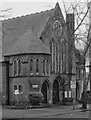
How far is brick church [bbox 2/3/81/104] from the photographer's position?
47188 millimetres

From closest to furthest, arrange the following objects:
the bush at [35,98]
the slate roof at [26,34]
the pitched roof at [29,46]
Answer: the bush at [35,98], the pitched roof at [29,46], the slate roof at [26,34]

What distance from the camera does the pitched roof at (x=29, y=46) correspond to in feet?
156

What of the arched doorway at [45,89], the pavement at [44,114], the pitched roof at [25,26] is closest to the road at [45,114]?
the pavement at [44,114]

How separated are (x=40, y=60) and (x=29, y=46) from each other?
2.65 meters

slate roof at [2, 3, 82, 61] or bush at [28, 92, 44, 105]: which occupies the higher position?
slate roof at [2, 3, 82, 61]

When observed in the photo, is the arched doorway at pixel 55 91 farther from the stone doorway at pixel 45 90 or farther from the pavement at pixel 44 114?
the pavement at pixel 44 114

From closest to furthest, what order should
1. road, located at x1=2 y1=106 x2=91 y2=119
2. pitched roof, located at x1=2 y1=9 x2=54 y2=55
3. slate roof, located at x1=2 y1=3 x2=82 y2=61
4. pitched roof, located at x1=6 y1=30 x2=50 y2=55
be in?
road, located at x1=2 y1=106 x2=91 y2=119 < pitched roof, located at x1=6 y1=30 x2=50 y2=55 < slate roof, located at x1=2 y1=3 x2=82 y2=61 < pitched roof, located at x1=2 y1=9 x2=54 y2=55

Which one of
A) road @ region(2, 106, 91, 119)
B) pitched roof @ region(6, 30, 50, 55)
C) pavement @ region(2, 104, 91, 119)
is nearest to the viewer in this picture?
road @ region(2, 106, 91, 119)

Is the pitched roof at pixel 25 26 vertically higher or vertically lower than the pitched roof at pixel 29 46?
higher

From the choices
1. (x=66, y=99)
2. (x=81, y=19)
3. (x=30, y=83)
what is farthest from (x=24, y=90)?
(x=81, y=19)

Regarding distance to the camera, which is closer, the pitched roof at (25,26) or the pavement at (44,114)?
the pavement at (44,114)

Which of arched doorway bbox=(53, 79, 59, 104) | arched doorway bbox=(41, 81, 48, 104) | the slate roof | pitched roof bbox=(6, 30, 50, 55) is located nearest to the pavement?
the slate roof

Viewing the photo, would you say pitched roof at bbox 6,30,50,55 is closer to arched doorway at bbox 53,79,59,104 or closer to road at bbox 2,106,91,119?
arched doorway at bbox 53,79,59,104

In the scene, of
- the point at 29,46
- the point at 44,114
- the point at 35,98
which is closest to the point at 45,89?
the point at 35,98
